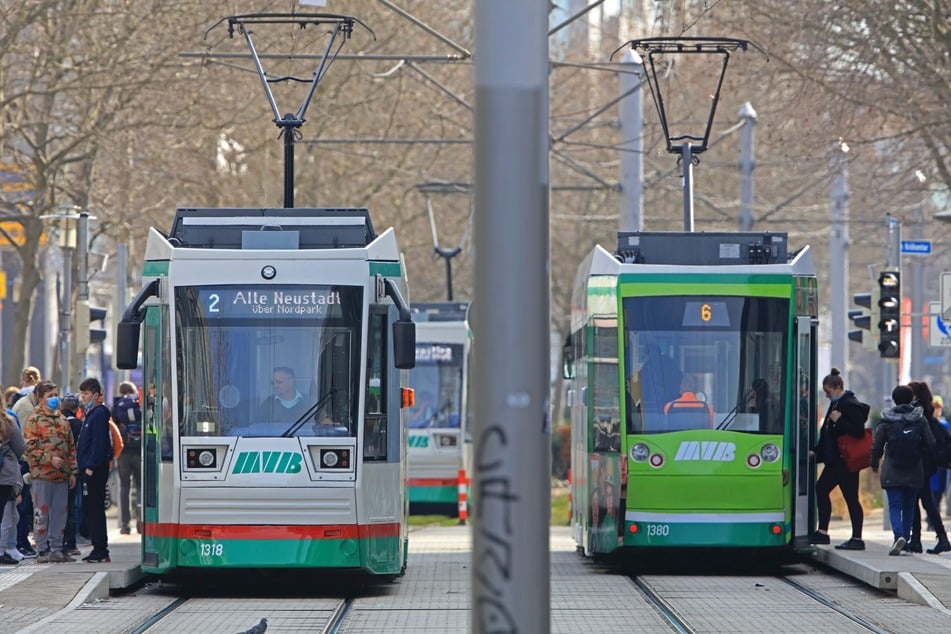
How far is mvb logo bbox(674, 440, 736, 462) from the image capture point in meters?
15.7

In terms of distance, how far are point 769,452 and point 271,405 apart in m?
4.29

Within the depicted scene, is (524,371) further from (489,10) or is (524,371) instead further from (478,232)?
(489,10)

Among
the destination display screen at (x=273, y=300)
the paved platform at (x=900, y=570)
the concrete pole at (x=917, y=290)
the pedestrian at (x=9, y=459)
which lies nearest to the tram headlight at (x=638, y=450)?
the paved platform at (x=900, y=570)

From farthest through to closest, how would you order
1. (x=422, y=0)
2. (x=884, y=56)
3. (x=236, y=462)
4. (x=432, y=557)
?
(x=422, y=0)
(x=884, y=56)
(x=432, y=557)
(x=236, y=462)

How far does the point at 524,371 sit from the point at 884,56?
19.5 m

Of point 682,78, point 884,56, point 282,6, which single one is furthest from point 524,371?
point 682,78

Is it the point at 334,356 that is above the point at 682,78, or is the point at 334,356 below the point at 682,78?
below

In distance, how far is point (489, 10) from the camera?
568 cm

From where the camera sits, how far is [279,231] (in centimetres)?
1464

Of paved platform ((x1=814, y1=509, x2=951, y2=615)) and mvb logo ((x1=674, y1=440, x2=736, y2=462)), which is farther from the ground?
mvb logo ((x1=674, y1=440, x2=736, y2=462))

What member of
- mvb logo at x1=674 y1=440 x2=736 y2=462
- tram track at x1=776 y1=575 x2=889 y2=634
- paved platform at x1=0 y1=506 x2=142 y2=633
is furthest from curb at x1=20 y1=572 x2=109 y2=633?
tram track at x1=776 y1=575 x2=889 y2=634

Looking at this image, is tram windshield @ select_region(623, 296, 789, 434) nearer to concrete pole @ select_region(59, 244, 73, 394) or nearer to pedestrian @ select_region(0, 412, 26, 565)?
pedestrian @ select_region(0, 412, 26, 565)

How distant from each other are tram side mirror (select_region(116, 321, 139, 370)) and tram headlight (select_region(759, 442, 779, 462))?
5257 millimetres

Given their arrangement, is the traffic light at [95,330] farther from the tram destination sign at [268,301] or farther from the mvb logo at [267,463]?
the mvb logo at [267,463]
